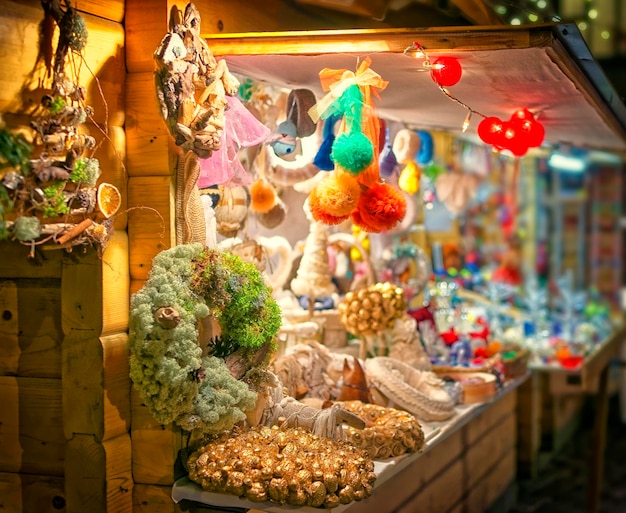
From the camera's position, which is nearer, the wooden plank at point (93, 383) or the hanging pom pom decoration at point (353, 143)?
the wooden plank at point (93, 383)

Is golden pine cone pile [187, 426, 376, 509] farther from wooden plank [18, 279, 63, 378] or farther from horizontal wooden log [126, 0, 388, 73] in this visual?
horizontal wooden log [126, 0, 388, 73]

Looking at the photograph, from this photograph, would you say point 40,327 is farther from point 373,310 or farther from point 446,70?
point 373,310

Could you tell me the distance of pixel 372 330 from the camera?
4.29 meters

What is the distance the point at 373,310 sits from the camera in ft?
14.0

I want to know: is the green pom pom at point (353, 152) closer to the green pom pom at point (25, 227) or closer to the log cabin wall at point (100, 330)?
the log cabin wall at point (100, 330)

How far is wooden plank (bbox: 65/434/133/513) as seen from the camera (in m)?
2.93

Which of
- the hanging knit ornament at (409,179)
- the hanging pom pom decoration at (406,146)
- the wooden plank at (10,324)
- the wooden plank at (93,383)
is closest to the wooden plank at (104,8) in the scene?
the wooden plank at (10,324)

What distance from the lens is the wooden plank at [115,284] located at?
2.87 metres

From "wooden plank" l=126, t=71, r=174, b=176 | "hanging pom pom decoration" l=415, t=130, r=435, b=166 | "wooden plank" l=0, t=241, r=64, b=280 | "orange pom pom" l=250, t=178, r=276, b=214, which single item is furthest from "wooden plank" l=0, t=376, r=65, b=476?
"hanging pom pom decoration" l=415, t=130, r=435, b=166

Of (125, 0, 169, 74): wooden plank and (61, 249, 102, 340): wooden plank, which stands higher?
(125, 0, 169, 74): wooden plank

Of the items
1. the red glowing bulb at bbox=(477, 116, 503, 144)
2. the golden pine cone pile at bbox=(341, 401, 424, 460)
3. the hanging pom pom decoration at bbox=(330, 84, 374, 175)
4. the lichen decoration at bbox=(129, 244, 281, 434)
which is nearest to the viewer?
the lichen decoration at bbox=(129, 244, 281, 434)

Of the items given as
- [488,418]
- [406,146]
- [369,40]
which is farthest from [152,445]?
[488,418]

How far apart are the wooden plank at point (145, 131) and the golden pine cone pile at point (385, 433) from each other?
1.23 meters

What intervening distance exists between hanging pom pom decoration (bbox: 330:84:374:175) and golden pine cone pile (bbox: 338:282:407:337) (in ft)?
3.53
